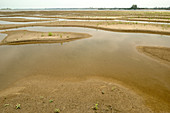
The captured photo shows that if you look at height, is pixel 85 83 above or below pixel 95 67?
below

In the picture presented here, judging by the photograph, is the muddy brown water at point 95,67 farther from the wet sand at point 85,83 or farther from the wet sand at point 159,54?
the wet sand at point 159,54

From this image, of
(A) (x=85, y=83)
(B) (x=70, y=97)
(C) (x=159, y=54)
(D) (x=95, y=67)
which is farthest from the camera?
(C) (x=159, y=54)

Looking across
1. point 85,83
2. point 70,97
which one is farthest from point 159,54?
point 70,97

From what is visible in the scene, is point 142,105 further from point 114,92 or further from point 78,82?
point 78,82

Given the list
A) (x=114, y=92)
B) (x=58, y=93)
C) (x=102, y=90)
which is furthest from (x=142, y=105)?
(x=58, y=93)

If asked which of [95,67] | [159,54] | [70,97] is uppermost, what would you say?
[159,54]

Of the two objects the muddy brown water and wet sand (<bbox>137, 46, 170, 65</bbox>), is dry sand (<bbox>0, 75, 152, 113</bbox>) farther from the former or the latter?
wet sand (<bbox>137, 46, 170, 65</bbox>)

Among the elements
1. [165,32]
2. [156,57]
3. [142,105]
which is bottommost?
[142,105]

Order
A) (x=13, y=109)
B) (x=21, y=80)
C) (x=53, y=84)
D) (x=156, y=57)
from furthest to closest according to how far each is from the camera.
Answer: (x=156, y=57)
(x=21, y=80)
(x=53, y=84)
(x=13, y=109)

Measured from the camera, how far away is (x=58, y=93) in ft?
16.2

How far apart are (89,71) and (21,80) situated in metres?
4.19

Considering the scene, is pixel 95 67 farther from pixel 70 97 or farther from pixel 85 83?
pixel 70 97

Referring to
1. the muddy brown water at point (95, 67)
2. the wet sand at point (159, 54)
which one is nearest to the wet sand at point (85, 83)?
the muddy brown water at point (95, 67)

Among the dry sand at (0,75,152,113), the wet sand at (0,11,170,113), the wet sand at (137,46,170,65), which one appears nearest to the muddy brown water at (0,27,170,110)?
the wet sand at (0,11,170,113)
